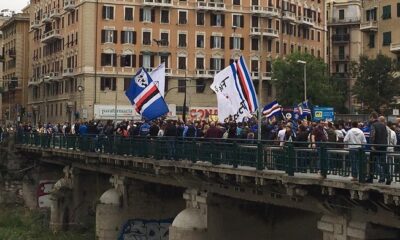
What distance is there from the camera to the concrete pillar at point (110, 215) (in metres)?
36.6

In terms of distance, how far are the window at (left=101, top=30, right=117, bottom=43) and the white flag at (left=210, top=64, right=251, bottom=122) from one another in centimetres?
5886

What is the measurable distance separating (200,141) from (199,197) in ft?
9.31

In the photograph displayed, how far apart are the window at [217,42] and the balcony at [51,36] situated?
19734 mm

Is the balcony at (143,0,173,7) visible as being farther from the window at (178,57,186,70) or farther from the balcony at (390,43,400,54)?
the balcony at (390,43,400,54)

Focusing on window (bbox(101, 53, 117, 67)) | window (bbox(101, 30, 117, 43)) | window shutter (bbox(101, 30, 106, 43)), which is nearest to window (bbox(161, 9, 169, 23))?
window (bbox(101, 30, 117, 43))

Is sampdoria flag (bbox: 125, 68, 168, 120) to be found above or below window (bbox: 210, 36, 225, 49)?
Answer: below

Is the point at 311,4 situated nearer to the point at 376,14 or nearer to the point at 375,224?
the point at 376,14

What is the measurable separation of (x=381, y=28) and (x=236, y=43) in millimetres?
18040

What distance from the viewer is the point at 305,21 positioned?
101 m

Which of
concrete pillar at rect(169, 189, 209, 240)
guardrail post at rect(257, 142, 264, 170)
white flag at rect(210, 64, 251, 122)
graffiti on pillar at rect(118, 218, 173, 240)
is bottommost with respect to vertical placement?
graffiti on pillar at rect(118, 218, 173, 240)

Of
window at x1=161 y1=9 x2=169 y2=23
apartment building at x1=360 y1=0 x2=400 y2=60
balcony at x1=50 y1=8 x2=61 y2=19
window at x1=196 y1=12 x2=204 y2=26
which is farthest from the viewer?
balcony at x1=50 y1=8 x2=61 y2=19

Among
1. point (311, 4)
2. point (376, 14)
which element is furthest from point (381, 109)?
point (311, 4)

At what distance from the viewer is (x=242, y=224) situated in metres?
28.4

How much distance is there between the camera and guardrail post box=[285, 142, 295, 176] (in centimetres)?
2066
